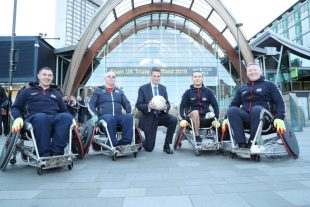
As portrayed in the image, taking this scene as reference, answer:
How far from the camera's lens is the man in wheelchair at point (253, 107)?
4.21m

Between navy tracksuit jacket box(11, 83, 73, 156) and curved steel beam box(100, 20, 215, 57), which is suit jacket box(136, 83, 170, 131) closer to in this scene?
navy tracksuit jacket box(11, 83, 73, 156)

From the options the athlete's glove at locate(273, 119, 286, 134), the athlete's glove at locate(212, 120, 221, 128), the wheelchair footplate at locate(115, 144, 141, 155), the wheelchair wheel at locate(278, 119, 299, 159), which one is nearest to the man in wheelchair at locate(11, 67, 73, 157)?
the wheelchair footplate at locate(115, 144, 141, 155)

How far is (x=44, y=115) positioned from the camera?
12.4 ft

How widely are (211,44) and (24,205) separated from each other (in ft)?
85.3

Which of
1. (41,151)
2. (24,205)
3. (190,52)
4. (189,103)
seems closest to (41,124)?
(41,151)

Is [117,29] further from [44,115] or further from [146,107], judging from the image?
[44,115]

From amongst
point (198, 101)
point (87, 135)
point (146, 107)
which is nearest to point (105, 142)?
point (87, 135)

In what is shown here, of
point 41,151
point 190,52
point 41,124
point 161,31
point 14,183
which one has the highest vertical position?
point 161,31

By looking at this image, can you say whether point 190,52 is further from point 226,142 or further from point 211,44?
point 226,142

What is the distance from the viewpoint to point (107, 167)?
160 inches

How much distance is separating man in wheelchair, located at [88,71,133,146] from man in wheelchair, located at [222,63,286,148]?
182 cm

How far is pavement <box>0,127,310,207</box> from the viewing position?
2307 mm

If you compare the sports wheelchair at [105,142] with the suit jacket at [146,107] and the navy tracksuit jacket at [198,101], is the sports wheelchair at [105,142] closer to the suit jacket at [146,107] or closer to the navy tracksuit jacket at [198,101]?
the suit jacket at [146,107]

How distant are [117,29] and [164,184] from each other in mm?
24596
